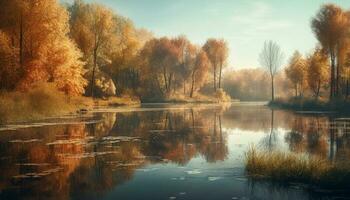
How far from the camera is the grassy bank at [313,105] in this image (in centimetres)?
4162

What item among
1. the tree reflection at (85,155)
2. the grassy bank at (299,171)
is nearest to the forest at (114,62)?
the tree reflection at (85,155)

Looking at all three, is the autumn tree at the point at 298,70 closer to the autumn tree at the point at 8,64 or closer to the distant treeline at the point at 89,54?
the distant treeline at the point at 89,54

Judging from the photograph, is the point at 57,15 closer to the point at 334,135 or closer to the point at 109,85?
the point at 334,135

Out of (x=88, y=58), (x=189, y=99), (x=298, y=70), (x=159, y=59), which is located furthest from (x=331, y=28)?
(x=159, y=59)

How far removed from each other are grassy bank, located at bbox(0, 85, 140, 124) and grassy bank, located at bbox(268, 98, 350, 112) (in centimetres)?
2882

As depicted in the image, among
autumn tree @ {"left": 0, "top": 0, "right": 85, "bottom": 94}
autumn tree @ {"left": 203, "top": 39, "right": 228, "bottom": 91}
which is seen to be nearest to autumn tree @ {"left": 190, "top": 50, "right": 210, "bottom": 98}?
autumn tree @ {"left": 203, "top": 39, "right": 228, "bottom": 91}

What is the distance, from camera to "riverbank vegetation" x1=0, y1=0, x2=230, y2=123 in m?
32.4

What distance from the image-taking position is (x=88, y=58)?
59688 millimetres

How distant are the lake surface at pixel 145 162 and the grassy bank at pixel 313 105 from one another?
19028 mm

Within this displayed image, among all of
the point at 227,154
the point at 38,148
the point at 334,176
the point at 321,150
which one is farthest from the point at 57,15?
the point at 334,176

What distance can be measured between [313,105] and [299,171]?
38461 millimetres

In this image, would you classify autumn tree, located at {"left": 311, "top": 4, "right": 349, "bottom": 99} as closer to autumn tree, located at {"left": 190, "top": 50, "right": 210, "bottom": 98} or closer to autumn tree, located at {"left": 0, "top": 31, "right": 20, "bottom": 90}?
autumn tree, located at {"left": 0, "top": 31, "right": 20, "bottom": 90}

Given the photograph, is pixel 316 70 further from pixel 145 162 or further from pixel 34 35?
pixel 145 162

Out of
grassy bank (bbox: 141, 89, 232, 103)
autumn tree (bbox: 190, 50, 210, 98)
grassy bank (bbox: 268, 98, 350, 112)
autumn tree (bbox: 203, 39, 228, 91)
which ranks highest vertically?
autumn tree (bbox: 203, 39, 228, 91)
